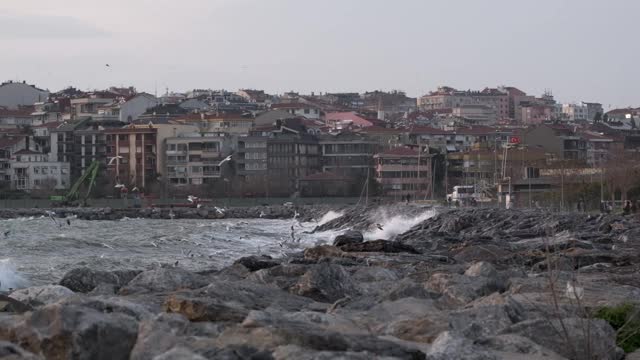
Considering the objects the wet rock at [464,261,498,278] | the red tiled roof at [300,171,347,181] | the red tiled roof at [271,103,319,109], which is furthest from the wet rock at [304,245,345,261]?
the red tiled roof at [271,103,319,109]

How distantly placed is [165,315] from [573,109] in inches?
7097

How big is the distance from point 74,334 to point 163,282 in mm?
6333

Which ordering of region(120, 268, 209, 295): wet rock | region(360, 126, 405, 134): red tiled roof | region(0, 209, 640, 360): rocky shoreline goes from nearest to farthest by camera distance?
region(0, 209, 640, 360): rocky shoreline → region(120, 268, 209, 295): wet rock → region(360, 126, 405, 134): red tiled roof

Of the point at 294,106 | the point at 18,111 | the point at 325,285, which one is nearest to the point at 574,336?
the point at 325,285

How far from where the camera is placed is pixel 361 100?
183m

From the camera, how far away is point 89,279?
17125mm

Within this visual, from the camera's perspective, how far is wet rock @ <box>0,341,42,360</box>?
7777 millimetres

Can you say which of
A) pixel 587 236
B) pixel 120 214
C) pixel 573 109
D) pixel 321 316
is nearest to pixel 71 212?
pixel 120 214

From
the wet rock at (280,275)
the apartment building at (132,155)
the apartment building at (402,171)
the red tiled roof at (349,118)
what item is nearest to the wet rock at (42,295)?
the wet rock at (280,275)

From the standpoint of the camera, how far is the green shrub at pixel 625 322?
10.5 m

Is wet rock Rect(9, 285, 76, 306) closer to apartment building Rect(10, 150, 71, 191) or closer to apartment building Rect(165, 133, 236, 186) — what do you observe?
apartment building Rect(165, 133, 236, 186)

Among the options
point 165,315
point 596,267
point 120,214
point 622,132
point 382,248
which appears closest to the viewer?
point 165,315

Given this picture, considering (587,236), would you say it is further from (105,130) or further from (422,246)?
(105,130)

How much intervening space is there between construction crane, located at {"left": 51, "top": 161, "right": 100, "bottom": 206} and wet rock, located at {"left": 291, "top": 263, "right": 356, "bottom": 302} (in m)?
84.2
